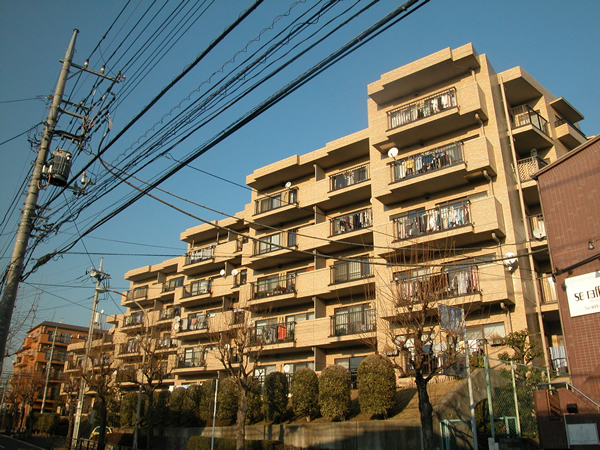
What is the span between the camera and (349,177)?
96.7ft

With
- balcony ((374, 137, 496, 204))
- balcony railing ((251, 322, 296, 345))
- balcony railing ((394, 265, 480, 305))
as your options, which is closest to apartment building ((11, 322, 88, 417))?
balcony railing ((251, 322, 296, 345))

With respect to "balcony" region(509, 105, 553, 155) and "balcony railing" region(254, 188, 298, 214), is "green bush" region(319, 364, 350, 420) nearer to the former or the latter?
"balcony railing" region(254, 188, 298, 214)

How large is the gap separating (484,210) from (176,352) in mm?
27421

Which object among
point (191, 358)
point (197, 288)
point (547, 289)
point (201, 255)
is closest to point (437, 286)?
point (547, 289)

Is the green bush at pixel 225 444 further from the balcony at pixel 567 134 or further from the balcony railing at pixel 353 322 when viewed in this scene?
the balcony at pixel 567 134

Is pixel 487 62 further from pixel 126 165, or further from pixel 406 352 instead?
pixel 126 165

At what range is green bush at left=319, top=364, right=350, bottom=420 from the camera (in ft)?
65.9

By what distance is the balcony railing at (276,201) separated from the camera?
1278 inches

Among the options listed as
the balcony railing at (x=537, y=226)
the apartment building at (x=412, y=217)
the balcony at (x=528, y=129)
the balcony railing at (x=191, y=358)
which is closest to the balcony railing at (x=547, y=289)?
the apartment building at (x=412, y=217)

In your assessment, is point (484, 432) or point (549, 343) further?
point (549, 343)

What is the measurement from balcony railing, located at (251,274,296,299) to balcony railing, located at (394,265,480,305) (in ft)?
36.5

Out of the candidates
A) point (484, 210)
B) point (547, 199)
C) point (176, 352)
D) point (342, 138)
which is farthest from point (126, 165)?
point (176, 352)

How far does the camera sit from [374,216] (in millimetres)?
26734

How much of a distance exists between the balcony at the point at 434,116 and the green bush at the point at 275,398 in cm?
1424
